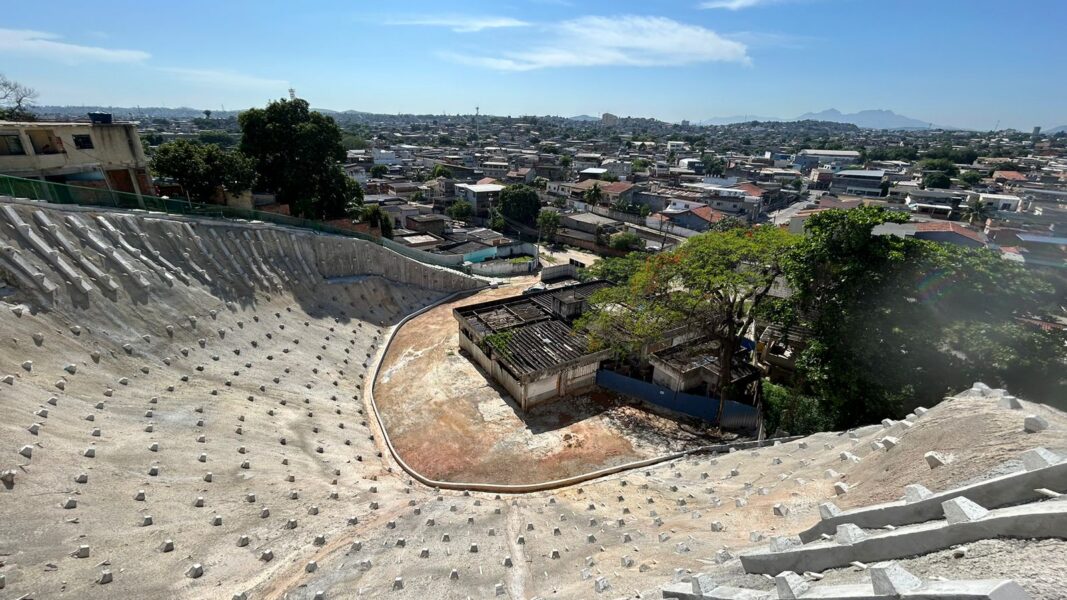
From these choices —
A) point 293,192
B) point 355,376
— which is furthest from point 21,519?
point 293,192

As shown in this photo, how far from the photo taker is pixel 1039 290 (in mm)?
13828

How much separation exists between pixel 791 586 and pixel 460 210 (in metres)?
64.6

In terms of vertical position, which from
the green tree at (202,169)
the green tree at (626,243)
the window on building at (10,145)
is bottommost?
the green tree at (626,243)

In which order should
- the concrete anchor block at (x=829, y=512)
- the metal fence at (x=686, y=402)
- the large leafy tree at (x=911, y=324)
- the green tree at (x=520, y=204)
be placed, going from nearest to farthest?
the concrete anchor block at (x=829, y=512), the large leafy tree at (x=911, y=324), the metal fence at (x=686, y=402), the green tree at (x=520, y=204)

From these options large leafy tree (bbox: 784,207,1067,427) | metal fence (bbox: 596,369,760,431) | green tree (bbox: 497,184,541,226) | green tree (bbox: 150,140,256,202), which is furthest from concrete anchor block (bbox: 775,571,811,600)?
green tree (bbox: 497,184,541,226)

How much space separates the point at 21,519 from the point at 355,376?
15423 mm

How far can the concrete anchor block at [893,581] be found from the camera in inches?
137

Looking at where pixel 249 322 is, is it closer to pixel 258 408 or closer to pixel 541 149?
pixel 258 408

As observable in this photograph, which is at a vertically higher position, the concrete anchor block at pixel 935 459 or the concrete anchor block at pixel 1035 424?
the concrete anchor block at pixel 1035 424

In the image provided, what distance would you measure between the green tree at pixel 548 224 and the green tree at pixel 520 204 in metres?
4.29

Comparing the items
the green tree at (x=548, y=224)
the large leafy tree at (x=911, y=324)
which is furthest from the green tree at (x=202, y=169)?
the green tree at (x=548, y=224)

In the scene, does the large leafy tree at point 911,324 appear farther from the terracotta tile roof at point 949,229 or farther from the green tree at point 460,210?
the green tree at point 460,210

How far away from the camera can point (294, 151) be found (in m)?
32.4

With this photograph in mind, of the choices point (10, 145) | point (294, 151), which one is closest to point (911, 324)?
point (294, 151)
